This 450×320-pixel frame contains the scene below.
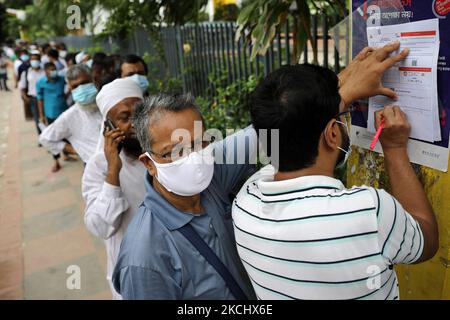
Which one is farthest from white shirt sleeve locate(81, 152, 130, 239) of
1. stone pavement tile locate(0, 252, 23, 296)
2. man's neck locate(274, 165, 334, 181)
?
stone pavement tile locate(0, 252, 23, 296)

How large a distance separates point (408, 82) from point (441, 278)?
2.06ft

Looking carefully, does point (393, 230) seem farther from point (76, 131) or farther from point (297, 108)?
point (76, 131)

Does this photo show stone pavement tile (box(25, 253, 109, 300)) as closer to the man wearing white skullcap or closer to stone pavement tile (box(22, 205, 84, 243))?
stone pavement tile (box(22, 205, 84, 243))

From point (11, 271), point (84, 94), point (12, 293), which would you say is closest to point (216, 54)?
point (84, 94)

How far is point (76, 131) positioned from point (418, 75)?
2.71 m

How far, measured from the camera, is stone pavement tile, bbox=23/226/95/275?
142 inches

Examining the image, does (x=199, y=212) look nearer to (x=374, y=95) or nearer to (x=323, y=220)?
(x=323, y=220)

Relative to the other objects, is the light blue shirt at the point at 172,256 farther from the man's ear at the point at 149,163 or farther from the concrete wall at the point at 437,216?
the concrete wall at the point at 437,216

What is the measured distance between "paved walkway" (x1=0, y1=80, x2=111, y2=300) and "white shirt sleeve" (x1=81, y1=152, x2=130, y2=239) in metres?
1.50

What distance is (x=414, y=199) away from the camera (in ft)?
3.46

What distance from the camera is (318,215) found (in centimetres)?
94

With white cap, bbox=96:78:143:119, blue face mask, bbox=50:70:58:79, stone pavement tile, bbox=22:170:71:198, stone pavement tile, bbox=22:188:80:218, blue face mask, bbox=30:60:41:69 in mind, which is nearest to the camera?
white cap, bbox=96:78:143:119

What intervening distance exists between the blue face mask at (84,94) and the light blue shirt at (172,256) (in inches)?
A: 80.9
